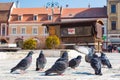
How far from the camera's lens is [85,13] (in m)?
72.7

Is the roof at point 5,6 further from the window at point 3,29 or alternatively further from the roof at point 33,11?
the window at point 3,29

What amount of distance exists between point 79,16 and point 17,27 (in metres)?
12.1

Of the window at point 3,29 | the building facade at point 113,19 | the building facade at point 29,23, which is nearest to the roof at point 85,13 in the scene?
the building facade at point 113,19

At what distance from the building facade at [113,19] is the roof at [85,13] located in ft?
4.49

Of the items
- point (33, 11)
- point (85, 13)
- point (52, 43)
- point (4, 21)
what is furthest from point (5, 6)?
point (52, 43)

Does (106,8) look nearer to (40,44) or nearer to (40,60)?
(40,44)

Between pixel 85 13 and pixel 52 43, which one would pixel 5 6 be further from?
pixel 52 43

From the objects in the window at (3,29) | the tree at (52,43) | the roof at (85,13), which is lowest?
the tree at (52,43)

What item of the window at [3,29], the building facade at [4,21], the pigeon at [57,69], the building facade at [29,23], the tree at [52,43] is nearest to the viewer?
the pigeon at [57,69]

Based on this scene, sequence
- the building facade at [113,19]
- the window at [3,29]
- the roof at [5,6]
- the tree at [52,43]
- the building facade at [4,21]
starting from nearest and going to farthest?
the tree at [52,43]
the building facade at [113,19]
the building facade at [4,21]
the window at [3,29]
the roof at [5,6]

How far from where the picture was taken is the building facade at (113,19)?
69438mm

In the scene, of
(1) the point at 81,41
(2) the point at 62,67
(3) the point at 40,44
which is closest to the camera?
(2) the point at 62,67

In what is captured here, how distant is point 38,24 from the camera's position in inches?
2884

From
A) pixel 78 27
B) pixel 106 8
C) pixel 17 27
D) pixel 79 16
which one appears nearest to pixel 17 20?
pixel 17 27
